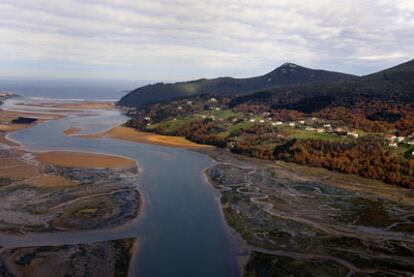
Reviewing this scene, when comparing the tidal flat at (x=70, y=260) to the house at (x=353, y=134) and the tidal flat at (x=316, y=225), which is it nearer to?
the tidal flat at (x=316, y=225)

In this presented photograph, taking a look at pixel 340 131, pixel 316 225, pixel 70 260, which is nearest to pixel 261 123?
pixel 340 131

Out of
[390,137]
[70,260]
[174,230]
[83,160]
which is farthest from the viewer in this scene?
[390,137]

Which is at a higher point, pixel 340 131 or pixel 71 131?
pixel 340 131

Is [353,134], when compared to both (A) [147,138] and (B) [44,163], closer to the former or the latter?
(A) [147,138]

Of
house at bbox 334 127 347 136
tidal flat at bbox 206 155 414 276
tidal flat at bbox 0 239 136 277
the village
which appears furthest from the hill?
tidal flat at bbox 0 239 136 277

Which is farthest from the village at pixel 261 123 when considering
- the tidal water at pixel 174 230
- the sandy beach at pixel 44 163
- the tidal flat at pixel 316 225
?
the sandy beach at pixel 44 163
